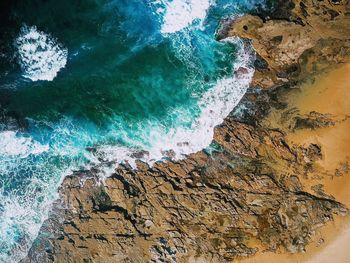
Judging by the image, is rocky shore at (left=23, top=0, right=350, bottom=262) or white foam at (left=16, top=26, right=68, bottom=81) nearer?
rocky shore at (left=23, top=0, right=350, bottom=262)

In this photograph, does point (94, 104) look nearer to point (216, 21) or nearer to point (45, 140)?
point (45, 140)

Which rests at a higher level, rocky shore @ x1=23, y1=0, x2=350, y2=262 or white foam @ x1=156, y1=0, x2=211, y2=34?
white foam @ x1=156, y1=0, x2=211, y2=34

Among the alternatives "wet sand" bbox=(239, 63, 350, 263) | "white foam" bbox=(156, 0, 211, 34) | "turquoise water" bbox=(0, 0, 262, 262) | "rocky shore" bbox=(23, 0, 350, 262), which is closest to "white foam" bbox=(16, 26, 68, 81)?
"turquoise water" bbox=(0, 0, 262, 262)

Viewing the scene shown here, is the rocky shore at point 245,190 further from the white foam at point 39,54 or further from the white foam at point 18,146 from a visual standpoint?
the white foam at point 39,54

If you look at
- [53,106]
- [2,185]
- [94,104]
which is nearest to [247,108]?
[94,104]

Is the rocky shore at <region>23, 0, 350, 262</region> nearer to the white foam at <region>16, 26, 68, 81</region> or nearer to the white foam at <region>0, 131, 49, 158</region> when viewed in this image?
the white foam at <region>0, 131, 49, 158</region>

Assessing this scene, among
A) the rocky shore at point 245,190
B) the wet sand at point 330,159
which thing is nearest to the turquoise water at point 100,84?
the rocky shore at point 245,190
